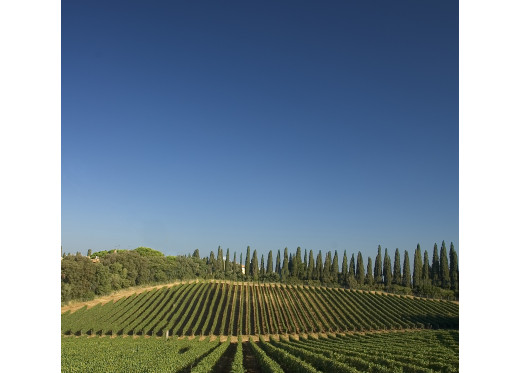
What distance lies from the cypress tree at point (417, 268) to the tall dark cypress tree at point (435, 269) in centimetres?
297

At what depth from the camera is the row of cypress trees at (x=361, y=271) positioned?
236 ft

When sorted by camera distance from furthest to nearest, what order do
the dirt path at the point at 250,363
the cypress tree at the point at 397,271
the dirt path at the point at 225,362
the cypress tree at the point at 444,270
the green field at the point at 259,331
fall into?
the cypress tree at the point at 397,271, the cypress tree at the point at 444,270, the dirt path at the point at 250,363, the dirt path at the point at 225,362, the green field at the point at 259,331

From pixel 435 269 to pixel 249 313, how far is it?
168 ft

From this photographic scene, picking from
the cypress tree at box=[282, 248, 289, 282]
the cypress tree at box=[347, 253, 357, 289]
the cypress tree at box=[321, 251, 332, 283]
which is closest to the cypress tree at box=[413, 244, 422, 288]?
the cypress tree at box=[347, 253, 357, 289]

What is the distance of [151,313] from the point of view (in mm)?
40875

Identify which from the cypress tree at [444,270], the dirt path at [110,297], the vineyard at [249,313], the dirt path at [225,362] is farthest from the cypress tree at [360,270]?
the dirt path at [225,362]

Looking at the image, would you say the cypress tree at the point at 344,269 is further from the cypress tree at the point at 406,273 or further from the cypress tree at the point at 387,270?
the cypress tree at the point at 406,273

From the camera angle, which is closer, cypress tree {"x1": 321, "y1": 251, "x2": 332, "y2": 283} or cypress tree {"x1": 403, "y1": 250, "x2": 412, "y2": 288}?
cypress tree {"x1": 403, "y1": 250, "x2": 412, "y2": 288}

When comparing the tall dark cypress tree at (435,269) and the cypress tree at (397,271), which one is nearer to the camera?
the tall dark cypress tree at (435,269)

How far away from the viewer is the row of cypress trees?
236 ft

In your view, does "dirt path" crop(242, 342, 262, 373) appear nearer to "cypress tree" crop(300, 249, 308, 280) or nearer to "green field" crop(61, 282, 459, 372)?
"green field" crop(61, 282, 459, 372)

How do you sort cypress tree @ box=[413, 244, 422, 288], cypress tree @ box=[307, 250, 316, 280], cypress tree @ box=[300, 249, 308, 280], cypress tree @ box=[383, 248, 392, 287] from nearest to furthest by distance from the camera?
cypress tree @ box=[413, 244, 422, 288] < cypress tree @ box=[383, 248, 392, 287] < cypress tree @ box=[307, 250, 316, 280] < cypress tree @ box=[300, 249, 308, 280]
